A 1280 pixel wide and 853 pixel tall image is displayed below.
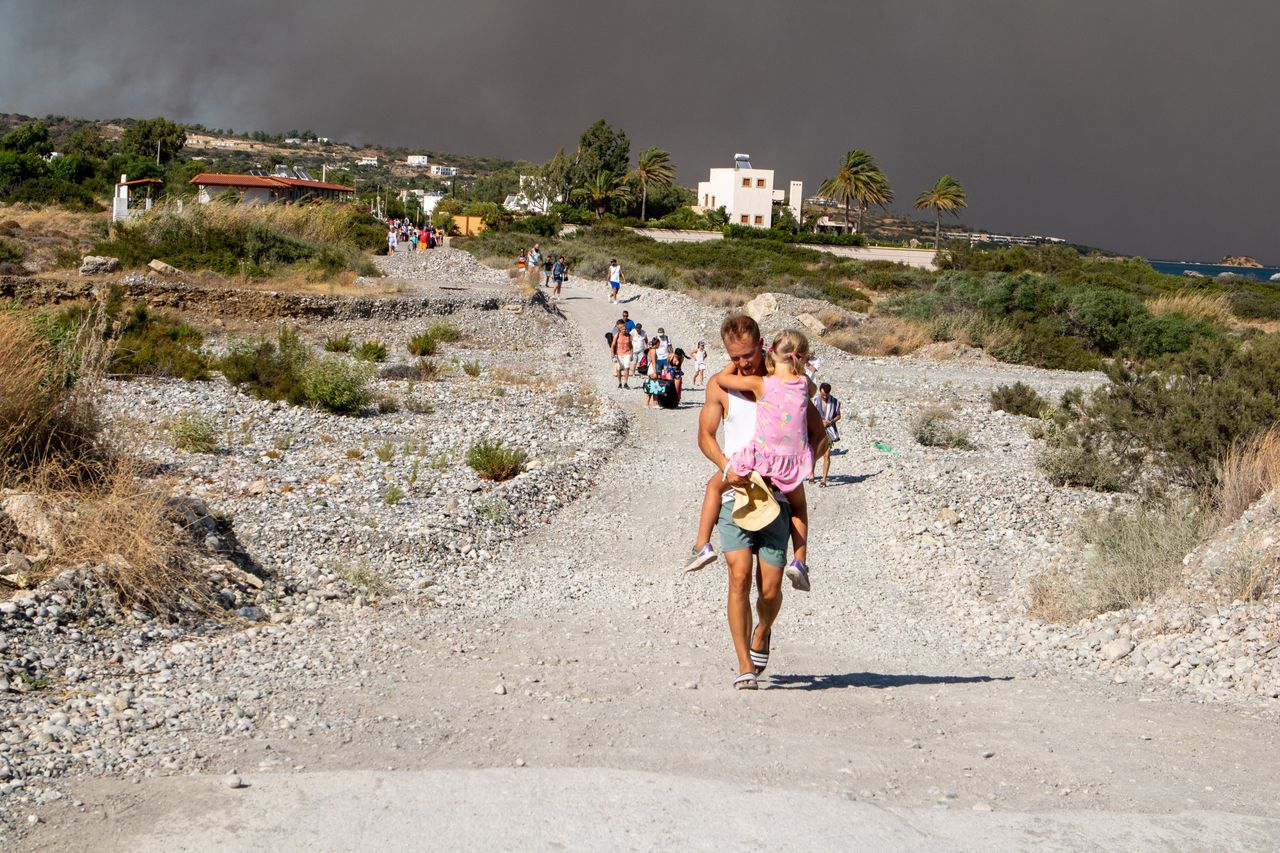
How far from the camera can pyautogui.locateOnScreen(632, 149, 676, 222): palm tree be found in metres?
93.4

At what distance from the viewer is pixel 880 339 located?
108 ft

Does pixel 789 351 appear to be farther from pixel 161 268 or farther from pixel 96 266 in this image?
pixel 96 266

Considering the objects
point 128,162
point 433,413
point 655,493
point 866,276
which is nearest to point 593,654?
point 655,493

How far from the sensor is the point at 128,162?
69.3 metres

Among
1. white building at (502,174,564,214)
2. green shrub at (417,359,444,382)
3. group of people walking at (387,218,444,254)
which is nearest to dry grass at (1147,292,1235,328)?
green shrub at (417,359,444,382)

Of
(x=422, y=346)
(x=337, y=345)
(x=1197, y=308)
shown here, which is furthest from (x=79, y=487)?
(x=1197, y=308)

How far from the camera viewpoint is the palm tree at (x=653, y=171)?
9344 cm

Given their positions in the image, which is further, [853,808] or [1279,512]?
[1279,512]

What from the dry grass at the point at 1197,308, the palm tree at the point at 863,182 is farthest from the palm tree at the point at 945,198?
the dry grass at the point at 1197,308

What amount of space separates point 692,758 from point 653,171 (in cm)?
9214

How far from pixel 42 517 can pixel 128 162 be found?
70.2 m

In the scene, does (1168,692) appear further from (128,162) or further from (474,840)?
(128,162)

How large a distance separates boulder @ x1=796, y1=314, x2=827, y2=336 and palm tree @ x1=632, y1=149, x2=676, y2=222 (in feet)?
195

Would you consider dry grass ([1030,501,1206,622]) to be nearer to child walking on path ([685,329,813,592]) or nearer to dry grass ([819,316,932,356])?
child walking on path ([685,329,813,592])
